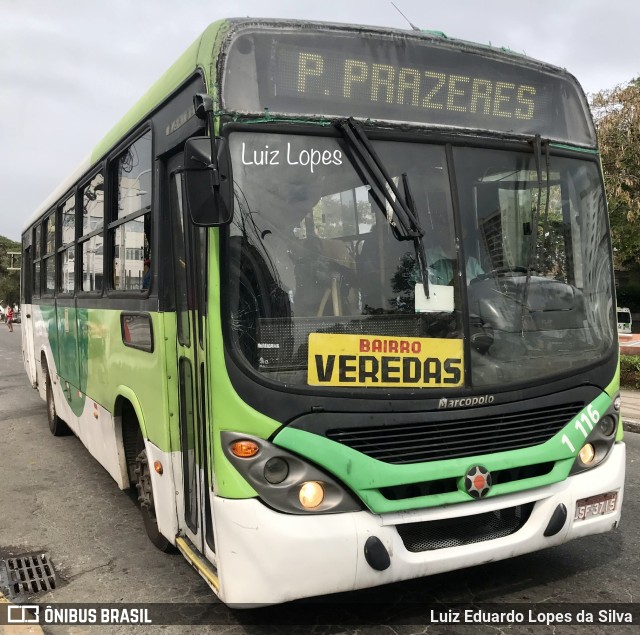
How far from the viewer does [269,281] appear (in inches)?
122

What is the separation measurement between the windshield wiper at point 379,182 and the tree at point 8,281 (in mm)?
76401

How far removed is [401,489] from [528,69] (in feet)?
7.85

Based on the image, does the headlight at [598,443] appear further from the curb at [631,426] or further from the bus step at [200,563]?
the curb at [631,426]

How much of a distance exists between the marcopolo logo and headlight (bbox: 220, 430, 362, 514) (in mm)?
644

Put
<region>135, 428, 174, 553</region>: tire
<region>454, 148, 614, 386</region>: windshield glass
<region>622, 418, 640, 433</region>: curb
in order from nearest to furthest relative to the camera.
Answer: <region>454, 148, 614, 386</region>: windshield glass
<region>135, 428, 174, 553</region>: tire
<region>622, 418, 640, 433</region>: curb

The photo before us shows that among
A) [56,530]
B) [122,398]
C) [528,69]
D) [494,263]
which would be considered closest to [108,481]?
[56,530]

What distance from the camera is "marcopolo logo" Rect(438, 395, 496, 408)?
3.20m

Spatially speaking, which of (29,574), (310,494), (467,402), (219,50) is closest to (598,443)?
(467,402)

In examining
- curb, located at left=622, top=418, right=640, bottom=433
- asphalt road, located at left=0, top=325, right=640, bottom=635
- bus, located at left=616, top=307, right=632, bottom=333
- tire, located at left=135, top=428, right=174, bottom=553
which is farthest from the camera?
bus, located at left=616, top=307, right=632, bottom=333

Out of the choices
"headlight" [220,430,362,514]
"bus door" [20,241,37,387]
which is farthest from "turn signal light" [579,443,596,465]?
"bus door" [20,241,37,387]

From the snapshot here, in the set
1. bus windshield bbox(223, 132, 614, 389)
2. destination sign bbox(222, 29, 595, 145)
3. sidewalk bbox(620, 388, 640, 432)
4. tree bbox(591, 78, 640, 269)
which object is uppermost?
tree bbox(591, 78, 640, 269)

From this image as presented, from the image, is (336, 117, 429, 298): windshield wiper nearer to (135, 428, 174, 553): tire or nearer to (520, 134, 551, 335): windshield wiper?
→ (520, 134, 551, 335): windshield wiper

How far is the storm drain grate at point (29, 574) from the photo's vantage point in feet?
13.2

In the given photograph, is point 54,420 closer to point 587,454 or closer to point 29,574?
point 29,574
